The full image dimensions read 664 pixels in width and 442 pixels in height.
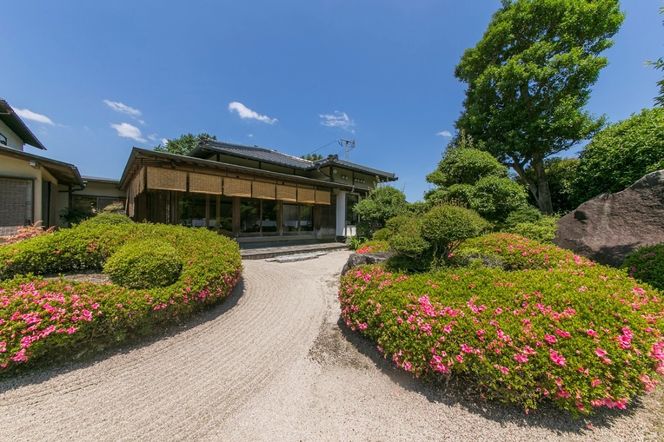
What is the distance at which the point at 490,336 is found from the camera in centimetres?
235

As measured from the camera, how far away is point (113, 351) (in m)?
3.04

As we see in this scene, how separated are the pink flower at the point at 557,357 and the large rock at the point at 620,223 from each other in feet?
15.4

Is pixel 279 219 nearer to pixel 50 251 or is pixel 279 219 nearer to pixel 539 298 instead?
pixel 50 251

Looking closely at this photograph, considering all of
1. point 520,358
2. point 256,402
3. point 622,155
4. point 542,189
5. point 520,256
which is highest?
point 622,155

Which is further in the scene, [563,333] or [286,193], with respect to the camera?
[286,193]

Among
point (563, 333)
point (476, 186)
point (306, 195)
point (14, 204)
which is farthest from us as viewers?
point (306, 195)

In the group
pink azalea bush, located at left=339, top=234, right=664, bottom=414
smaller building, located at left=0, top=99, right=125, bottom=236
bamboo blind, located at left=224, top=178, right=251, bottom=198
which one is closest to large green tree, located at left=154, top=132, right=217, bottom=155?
smaller building, located at left=0, top=99, right=125, bottom=236

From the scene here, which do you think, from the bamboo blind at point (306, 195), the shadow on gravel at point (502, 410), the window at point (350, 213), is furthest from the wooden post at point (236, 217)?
the shadow on gravel at point (502, 410)

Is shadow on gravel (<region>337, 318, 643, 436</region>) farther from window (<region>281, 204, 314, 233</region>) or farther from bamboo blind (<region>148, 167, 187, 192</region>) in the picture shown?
window (<region>281, 204, 314, 233</region>)

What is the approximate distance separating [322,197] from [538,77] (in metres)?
11.2

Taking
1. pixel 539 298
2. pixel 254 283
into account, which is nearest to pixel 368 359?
pixel 539 298

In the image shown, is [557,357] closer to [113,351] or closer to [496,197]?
[113,351]

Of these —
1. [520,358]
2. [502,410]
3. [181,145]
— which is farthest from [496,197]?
[181,145]

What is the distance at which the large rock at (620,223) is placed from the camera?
488 cm
